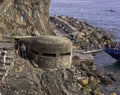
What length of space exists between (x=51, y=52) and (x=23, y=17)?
11294 millimetres

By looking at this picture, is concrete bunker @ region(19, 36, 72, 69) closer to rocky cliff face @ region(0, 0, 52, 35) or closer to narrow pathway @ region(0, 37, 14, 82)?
narrow pathway @ region(0, 37, 14, 82)

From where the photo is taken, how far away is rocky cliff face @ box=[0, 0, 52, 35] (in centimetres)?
3269

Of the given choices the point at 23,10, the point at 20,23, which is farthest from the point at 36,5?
the point at 20,23

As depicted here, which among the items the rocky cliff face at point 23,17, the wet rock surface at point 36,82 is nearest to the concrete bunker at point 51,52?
the wet rock surface at point 36,82

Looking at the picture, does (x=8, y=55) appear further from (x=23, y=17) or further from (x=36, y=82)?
(x=23, y=17)

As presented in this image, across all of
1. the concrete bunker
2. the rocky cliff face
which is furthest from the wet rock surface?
the rocky cliff face

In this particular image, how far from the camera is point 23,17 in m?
36.2

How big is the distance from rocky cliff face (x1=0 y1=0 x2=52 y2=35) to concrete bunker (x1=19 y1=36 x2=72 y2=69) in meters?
5.91

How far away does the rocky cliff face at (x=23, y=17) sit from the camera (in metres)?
32.7

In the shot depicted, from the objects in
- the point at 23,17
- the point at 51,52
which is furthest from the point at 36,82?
the point at 23,17

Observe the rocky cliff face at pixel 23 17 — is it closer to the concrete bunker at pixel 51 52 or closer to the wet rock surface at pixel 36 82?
the concrete bunker at pixel 51 52

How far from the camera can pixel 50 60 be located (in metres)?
26.0

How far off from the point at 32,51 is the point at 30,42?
78 centimetres

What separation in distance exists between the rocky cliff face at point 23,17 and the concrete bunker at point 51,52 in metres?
5.91
